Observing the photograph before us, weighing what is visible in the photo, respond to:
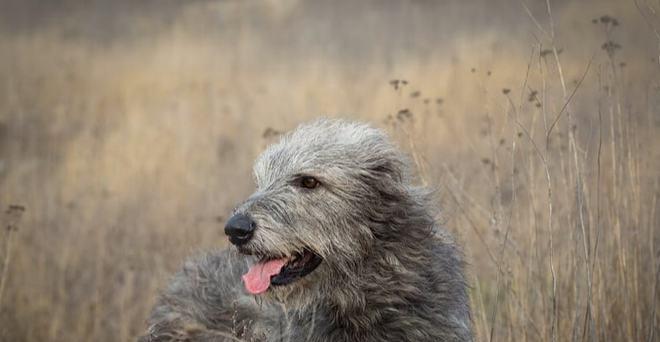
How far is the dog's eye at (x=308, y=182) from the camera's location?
17.2ft

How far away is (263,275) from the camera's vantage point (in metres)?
5.10

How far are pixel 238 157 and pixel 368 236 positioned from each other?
289 inches

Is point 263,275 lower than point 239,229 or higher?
lower

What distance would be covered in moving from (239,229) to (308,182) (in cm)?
55

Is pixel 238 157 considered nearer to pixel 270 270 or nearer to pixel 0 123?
pixel 0 123

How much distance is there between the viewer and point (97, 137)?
1255 cm

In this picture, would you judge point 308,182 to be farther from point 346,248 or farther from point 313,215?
point 346,248

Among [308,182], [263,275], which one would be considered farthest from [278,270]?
[308,182]

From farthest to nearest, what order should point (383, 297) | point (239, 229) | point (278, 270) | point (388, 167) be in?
point (388, 167)
point (383, 297)
point (278, 270)
point (239, 229)

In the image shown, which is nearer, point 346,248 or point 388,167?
point 346,248

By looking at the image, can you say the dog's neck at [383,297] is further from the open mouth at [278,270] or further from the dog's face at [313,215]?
the open mouth at [278,270]

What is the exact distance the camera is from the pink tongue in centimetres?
509

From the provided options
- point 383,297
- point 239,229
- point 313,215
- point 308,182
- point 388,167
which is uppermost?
point 388,167

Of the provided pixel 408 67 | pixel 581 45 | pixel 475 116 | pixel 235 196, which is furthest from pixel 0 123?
pixel 581 45
